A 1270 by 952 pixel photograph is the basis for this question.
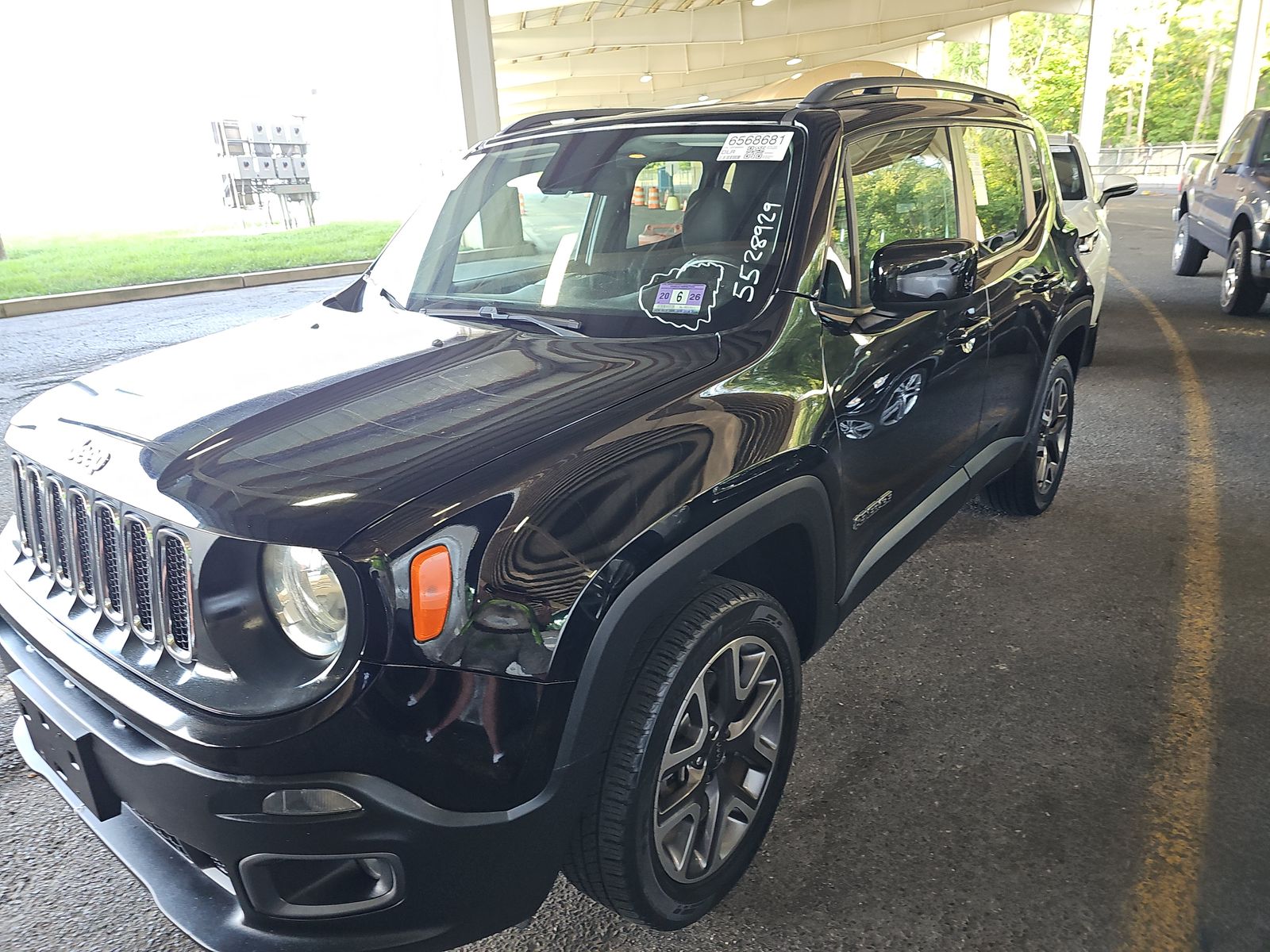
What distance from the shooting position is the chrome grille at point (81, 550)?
6.43 ft

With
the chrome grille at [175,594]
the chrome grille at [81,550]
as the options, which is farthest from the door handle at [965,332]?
the chrome grille at [81,550]

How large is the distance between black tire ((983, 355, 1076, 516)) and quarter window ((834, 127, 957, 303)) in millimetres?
1285

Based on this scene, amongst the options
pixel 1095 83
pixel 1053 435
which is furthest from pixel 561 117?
pixel 1095 83

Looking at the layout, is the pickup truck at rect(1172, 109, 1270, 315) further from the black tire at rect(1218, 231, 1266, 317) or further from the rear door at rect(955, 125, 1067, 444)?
the rear door at rect(955, 125, 1067, 444)

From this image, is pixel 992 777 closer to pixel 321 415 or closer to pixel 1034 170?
pixel 321 415

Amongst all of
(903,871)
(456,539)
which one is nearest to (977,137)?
(903,871)

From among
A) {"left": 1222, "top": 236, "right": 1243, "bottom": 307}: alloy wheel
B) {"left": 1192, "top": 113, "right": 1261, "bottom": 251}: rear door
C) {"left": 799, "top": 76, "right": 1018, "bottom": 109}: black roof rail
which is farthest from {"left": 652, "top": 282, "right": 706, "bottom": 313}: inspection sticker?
{"left": 1192, "top": 113, "right": 1261, "bottom": 251}: rear door

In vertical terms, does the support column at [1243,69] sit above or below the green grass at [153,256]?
above

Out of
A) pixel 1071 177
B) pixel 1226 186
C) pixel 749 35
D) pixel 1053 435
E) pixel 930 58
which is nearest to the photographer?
pixel 1053 435

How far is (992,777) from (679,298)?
1.61m

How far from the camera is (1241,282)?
8.83 meters

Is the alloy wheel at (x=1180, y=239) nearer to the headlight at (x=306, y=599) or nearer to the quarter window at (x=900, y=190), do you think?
the quarter window at (x=900, y=190)

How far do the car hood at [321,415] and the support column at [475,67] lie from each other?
9.39 m

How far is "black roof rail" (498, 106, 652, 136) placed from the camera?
Answer: 3.17 meters
